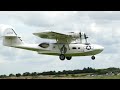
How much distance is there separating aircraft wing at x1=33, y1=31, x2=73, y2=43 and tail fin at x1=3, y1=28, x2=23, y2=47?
4.41m

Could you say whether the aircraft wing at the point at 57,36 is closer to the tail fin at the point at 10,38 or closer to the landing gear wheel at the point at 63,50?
the landing gear wheel at the point at 63,50

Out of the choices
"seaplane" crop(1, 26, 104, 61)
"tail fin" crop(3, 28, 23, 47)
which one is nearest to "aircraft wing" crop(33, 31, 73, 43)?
"seaplane" crop(1, 26, 104, 61)

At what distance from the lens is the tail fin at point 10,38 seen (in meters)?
32.6

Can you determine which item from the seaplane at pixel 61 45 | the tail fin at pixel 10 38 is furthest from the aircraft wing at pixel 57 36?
the tail fin at pixel 10 38

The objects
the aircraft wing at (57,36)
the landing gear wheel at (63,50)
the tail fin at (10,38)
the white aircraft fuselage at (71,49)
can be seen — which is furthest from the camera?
the tail fin at (10,38)

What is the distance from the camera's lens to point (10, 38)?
3319 cm

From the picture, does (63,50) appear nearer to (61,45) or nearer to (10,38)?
(61,45)

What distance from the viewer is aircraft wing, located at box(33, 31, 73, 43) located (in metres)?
28.3

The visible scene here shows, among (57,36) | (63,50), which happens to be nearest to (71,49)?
(63,50)

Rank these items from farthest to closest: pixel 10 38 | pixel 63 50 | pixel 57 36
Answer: pixel 10 38 → pixel 57 36 → pixel 63 50

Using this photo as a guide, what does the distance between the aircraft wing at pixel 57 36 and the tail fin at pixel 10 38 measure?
4412mm

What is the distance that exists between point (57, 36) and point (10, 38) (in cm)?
569
